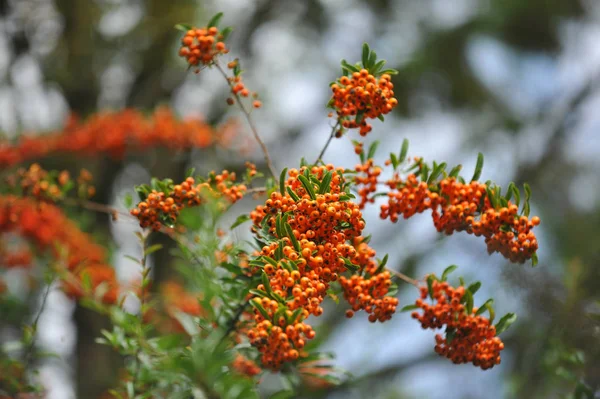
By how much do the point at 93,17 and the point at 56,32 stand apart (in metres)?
0.43

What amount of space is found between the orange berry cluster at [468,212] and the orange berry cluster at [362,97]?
9.9 inches

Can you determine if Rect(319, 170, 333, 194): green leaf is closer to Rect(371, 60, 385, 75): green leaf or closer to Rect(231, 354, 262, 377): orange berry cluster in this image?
Rect(371, 60, 385, 75): green leaf

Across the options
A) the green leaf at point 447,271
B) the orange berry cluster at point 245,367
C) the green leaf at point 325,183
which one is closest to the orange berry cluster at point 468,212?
the green leaf at point 447,271

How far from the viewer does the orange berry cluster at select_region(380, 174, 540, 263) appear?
183 centimetres

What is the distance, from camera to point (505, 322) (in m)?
1.91

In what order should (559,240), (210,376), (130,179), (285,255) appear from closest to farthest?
1. (210,376)
2. (285,255)
3. (559,240)
4. (130,179)

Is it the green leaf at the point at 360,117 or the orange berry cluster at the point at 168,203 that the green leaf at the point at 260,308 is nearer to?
the orange berry cluster at the point at 168,203

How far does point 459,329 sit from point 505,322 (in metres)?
0.15

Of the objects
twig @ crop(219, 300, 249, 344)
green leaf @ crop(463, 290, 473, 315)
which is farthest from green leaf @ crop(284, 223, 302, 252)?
green leaf @ crop(463, 290, 473, 315)

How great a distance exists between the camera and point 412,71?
6.81m

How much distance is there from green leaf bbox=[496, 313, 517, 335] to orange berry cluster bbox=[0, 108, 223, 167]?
3.46 meters

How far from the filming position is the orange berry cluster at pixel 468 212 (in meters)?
1.83

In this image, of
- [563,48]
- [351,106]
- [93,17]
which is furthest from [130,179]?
[563,48]

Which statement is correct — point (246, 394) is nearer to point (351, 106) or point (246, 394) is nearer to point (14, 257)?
point (351, 106)
